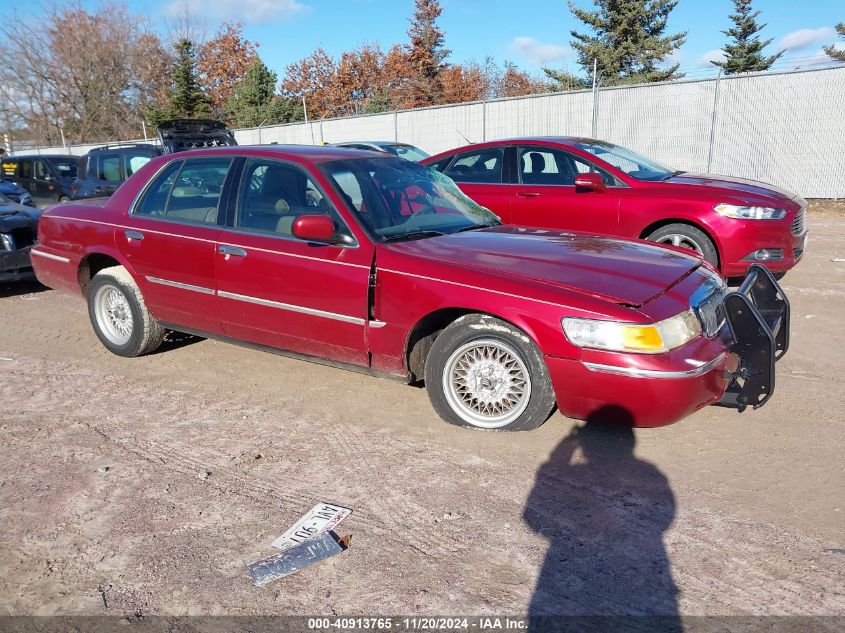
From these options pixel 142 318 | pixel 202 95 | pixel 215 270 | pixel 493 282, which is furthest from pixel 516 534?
pixel 202 95

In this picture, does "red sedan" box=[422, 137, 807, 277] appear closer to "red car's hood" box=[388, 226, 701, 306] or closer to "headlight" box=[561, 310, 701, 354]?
"red car's hood" box=[388, 226, 701, 306]

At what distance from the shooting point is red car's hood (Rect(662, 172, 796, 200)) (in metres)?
6.86

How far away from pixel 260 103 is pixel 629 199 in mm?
37909

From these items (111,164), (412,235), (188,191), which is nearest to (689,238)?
(412,235)

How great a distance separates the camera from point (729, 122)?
1530 cm

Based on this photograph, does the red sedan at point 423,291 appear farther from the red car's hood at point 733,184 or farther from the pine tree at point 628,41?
the pine tree at point 628,41

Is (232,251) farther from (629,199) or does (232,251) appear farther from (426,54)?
(426,54)

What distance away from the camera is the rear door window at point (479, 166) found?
7.91 m

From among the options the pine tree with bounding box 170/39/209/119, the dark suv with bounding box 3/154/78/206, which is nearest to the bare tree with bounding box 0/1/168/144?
the pine tree with bounding box 170/39/209/119

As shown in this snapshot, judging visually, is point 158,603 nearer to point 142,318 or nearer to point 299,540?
point 299,540

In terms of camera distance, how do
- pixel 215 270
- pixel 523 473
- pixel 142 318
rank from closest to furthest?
pixel 523 473, pixel 215 270, pixel 142 318

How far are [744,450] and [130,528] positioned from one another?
3.11 meters

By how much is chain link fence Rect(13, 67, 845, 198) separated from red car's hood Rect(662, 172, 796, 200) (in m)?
8.81

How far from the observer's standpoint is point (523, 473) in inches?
136
